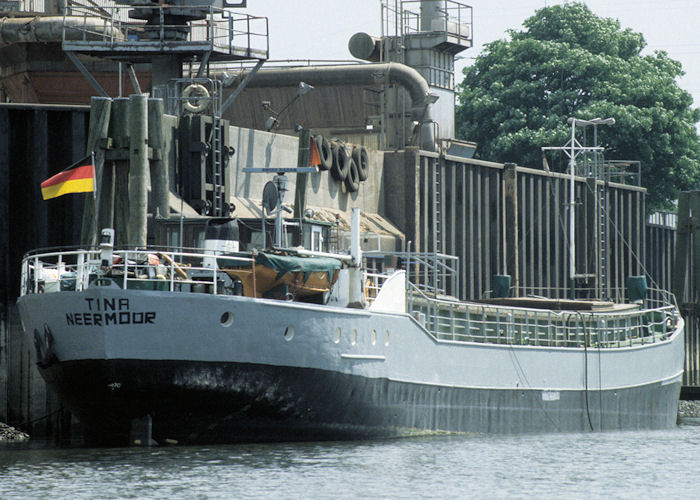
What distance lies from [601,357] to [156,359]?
1564cm

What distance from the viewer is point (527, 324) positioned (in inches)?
1373

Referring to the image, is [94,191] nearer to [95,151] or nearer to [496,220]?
[95,151]

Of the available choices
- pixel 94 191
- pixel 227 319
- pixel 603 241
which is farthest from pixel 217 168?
pixel 603 241

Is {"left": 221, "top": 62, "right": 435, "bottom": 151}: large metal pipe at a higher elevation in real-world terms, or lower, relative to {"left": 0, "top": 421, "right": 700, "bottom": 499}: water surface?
higher

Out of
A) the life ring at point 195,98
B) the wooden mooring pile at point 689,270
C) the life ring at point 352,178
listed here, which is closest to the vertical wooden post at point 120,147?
the life ring at point 195,98

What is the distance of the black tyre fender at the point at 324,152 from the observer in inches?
1597

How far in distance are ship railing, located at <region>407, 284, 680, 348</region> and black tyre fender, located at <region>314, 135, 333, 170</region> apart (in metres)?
6.99

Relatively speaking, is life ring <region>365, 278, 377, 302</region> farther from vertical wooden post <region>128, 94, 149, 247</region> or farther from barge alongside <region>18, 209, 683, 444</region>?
vertical wooden post <region>128, 94, 149, 247</region>

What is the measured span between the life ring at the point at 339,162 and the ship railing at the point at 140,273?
13.7 metres

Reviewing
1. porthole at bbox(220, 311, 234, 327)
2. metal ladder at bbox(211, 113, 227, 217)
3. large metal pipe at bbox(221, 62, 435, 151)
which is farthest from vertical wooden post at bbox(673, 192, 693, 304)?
porthole at bbox(220, 311, 234, 327)

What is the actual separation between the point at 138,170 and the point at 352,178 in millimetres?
13199

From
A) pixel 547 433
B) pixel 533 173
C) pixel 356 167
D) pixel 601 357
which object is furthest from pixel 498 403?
pixel 533 173

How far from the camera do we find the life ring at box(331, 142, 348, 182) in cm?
4184

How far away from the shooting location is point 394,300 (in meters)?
30.2
